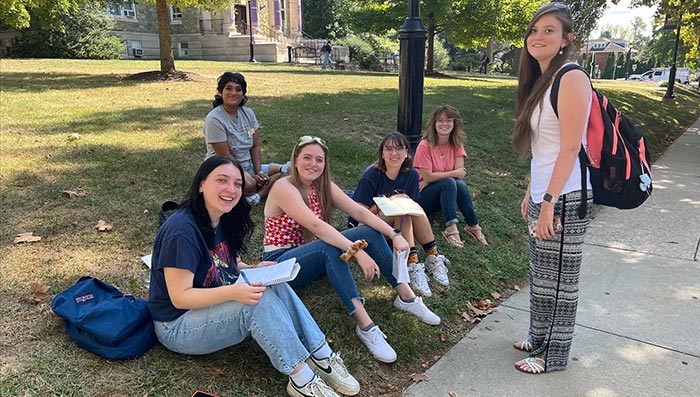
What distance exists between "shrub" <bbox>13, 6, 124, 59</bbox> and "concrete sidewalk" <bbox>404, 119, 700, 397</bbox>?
22.7m

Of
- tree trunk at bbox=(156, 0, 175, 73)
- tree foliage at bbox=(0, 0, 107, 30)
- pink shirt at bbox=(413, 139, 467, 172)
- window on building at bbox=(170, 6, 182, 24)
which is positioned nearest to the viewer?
pink shirt at bbox=(413, 139, 467, 172)

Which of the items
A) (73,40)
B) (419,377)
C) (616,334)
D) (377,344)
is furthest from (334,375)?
(73,40)

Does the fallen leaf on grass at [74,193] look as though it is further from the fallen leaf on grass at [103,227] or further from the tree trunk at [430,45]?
the tree trunk at [430,45]

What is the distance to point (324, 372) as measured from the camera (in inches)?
109

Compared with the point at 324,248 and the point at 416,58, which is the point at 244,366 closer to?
the point at 324,248

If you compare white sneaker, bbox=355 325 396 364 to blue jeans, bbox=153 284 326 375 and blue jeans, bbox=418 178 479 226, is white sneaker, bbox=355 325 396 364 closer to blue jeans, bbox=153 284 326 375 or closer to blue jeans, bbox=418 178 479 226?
blue jeans, bbox=153 284 326 375

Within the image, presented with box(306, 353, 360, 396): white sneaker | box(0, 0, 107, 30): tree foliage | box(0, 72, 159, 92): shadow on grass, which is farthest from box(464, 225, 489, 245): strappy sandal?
box(0, 0, 107, 30): tree foliage

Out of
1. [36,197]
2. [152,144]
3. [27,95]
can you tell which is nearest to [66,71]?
[27,95]

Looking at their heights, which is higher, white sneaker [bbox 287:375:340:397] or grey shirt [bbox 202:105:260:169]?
grey shirt [bbox 202:105:260:169]

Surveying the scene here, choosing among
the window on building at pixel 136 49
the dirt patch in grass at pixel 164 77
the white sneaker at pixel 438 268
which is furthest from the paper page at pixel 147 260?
the window on building at pixel 136 49

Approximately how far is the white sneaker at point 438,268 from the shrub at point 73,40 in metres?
22.0

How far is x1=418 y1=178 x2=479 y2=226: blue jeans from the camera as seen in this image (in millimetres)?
4848

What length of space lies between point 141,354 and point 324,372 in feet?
3.20

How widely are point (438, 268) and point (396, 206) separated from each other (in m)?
0.70
